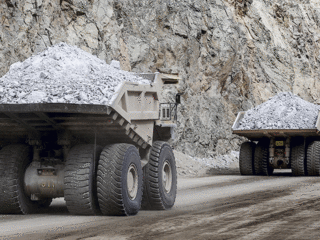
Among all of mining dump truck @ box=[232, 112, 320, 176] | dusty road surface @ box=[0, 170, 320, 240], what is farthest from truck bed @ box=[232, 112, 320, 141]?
dusty road surface @ box=[0, 170, 320, 240]

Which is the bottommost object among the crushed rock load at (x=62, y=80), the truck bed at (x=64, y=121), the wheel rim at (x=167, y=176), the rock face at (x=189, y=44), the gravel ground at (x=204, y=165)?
the gravel ground at (x=204, y=165)

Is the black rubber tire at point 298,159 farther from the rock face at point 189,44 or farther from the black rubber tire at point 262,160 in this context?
the rock face at point 189,44

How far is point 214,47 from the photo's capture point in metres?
28.9

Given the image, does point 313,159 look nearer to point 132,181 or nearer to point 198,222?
point 132,181

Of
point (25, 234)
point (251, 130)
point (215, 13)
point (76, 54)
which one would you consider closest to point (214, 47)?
point (215, 13)

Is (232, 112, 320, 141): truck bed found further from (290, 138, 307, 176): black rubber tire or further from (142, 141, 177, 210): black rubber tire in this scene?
(142, 141, 177, 210): black rubber tire

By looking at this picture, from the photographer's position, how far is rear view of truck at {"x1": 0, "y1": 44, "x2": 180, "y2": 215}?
8203mm

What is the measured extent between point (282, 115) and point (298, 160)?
1937 mm

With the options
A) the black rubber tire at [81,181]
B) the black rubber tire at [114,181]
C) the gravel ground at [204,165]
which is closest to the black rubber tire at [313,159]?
the gravel ground at [204,165]

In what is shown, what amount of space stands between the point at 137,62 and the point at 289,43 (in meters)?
17.7

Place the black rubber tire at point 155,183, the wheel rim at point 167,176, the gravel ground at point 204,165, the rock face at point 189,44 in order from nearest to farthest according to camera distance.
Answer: the black rubber tire at point 155,183 < the wheel rim at point 167,176 < the rock face at point 189,44 < the gravel ground at point 204,165

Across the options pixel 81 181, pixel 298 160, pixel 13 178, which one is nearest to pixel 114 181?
pixel 81 181

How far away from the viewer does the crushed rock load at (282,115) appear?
19.3 metres

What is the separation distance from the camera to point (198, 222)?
7.82 meters
